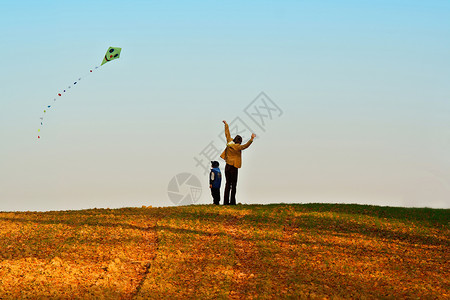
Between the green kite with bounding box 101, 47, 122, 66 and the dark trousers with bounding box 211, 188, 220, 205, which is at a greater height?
the green kite with bounding box 101, 47, 122, 66

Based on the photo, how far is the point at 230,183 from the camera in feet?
67.2

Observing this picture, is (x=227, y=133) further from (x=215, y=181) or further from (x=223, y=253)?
(x=223, y=253)

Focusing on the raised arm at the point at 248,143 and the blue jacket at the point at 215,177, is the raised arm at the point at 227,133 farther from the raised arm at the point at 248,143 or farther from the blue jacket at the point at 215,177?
the blue jacket at the point at 215,177

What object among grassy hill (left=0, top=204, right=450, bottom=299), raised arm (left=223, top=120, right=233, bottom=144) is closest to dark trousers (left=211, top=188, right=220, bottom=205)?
grassy hill (left=0, top=204, right=450, bottom=299)

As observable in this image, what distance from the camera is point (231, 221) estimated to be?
56.8ft

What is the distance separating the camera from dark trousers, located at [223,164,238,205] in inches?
800

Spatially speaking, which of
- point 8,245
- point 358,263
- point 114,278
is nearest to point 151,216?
point 8,245

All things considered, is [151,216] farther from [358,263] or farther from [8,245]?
[358,263]

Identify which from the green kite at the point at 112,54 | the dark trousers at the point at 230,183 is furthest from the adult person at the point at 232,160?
the green kite at the point at 112,54

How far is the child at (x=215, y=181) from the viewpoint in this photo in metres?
20.9

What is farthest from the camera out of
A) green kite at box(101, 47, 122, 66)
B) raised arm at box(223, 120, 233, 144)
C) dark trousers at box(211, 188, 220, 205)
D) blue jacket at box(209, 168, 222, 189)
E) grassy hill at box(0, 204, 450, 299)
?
dark trousers at box(211, 188, 220, 205)

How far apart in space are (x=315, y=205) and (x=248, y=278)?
9.66 m

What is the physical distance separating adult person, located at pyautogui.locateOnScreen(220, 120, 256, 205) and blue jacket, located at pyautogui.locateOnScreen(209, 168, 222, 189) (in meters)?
0.60

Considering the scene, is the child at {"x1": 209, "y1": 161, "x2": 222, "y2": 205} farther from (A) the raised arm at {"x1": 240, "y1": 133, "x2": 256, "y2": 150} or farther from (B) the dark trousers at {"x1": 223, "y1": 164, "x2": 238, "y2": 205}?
(A) the raised arm at {"x1": 240, "y1": 133, "x2": 256, "y2": 150}
